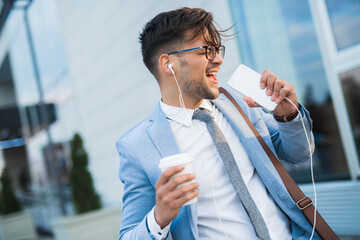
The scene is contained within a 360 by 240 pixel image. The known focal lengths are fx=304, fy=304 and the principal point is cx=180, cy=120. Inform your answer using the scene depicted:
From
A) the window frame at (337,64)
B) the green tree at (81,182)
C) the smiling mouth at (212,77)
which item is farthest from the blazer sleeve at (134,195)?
the green tree at (81,182)

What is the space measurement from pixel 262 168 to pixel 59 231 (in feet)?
18.3

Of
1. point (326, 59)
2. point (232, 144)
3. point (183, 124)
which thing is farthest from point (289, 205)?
point (326, 59)

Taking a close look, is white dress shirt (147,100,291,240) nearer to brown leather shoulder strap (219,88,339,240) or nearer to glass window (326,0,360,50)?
brown leather shoulder strap (219,88,339,240)

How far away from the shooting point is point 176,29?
1.68 metres

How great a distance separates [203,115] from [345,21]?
7.65 feet

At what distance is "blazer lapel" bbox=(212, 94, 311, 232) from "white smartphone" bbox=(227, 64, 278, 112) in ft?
0.67

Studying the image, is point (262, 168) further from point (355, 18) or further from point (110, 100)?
point (110, 100)

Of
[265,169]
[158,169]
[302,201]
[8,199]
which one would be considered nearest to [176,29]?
[158,169]

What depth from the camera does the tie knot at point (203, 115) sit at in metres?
1.65

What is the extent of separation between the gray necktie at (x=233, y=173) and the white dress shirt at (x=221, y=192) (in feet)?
0.15

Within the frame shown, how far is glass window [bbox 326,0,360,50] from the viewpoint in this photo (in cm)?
303

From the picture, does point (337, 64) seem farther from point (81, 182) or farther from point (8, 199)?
point (8, 199)

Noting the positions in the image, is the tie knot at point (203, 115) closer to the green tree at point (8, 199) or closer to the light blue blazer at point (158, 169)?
the light blue blazer at point (158, 169)

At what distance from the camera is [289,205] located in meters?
1.47
